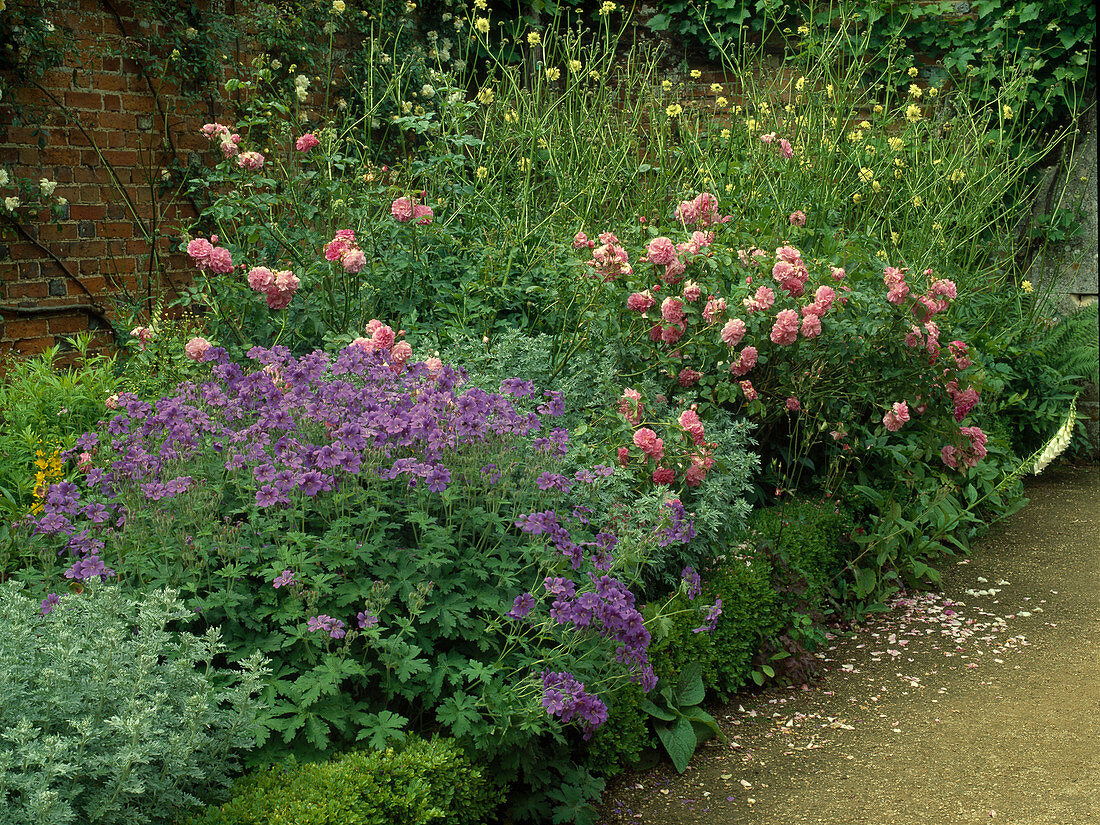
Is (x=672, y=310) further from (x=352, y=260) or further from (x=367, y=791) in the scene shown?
(x=367, y=791)

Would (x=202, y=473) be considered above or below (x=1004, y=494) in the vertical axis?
above

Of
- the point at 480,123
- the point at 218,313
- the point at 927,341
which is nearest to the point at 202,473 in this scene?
the point at 218,313

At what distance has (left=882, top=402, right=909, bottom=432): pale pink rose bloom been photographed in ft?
13.6

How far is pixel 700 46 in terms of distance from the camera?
7.82 metres

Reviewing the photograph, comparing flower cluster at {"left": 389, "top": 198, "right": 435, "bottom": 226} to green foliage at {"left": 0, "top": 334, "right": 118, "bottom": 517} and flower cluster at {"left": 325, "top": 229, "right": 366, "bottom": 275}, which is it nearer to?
flower cluster at {"left": 325, "top": 229, "right": 366, "bottom": 275}

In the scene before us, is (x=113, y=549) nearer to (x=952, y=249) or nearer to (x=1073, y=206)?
(x=952, y=249)

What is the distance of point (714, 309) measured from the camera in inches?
143

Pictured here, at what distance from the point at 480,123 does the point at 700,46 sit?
303 cm

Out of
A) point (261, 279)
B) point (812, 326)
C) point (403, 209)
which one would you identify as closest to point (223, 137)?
point (403, 209)

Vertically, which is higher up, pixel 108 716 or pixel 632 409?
pixel 632 409

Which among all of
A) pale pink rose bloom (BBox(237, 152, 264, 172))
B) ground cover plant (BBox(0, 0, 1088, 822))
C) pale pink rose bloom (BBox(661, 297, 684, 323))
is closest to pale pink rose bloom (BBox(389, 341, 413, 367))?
ground cover plant (BBox(0, 0, 1088, 822))

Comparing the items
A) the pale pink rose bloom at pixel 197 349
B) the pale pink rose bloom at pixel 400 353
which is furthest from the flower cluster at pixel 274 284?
the pale pink rose bloom at pixel 400 353

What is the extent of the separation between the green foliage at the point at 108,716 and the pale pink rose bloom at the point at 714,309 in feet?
7.43

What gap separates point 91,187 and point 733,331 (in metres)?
3.59
